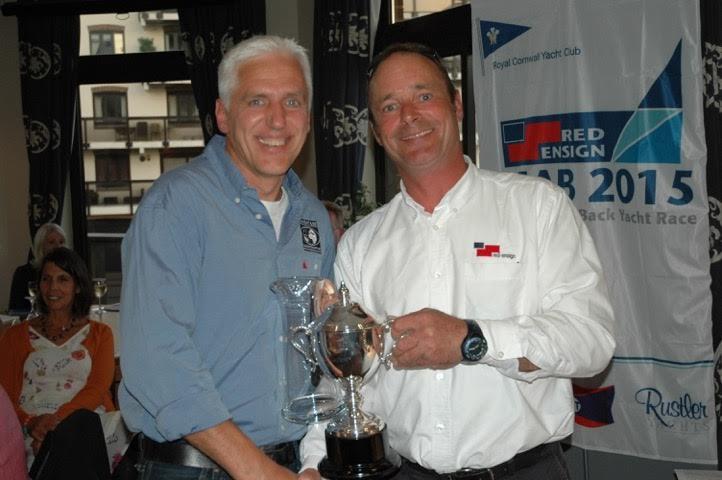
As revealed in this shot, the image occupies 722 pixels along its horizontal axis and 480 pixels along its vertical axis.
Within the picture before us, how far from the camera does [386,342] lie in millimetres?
2027

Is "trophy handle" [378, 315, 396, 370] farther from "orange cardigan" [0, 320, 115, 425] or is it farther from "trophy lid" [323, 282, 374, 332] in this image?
"orange cardigan" [0, 320, 115, 425]

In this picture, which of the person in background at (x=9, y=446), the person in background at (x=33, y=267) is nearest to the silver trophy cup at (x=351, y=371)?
the person in background at (x=9, y=446)

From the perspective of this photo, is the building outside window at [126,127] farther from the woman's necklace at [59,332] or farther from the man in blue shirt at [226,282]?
the man in blue shirt at [226,282]

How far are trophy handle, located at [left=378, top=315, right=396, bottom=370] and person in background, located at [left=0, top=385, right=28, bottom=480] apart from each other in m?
1.07

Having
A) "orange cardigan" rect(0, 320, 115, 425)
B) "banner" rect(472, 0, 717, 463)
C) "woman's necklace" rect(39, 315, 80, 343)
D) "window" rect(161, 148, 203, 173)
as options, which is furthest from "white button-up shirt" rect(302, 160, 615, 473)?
"window" rect(161, 148, 203, 173)

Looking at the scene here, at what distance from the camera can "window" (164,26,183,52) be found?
8.14m

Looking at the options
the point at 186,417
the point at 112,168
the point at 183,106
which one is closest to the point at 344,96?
the point at 183,106

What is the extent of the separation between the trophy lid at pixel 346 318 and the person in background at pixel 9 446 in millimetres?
988

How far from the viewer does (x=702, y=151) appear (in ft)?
12.0

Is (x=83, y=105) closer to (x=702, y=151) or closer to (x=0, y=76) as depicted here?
(x=0, y=76)

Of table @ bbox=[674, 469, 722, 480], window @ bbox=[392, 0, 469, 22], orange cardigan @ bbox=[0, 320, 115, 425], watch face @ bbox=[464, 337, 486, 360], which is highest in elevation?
window @ bbox=[392, 0, 469, 22]

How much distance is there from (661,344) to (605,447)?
61 cm

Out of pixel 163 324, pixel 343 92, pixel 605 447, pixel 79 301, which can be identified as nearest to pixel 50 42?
pixel 343 92

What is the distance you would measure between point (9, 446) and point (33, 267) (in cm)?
511
